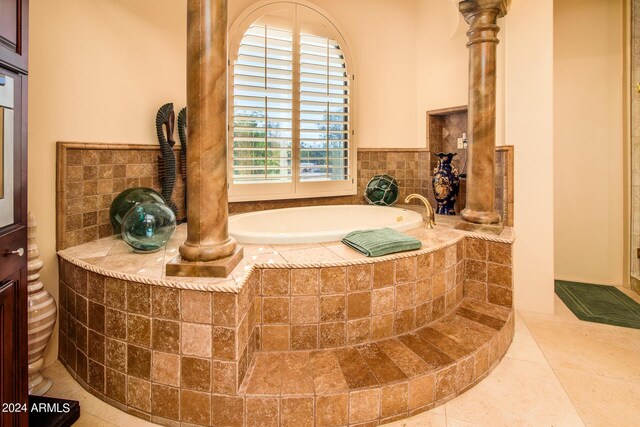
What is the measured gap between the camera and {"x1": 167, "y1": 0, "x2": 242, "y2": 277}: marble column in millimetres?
1488

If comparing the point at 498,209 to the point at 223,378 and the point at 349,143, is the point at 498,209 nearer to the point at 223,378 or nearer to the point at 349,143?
the point at 349,143

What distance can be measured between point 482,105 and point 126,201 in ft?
7.91

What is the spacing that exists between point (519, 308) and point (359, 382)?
187cm

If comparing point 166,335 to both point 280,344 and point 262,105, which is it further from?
point 262,105

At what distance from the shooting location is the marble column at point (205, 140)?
4.88ft

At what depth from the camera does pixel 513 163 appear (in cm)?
274

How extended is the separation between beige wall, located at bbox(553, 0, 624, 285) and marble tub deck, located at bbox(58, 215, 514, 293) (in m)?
1.63

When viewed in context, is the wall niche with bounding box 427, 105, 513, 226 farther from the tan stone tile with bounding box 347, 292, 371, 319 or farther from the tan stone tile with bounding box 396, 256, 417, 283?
the tan stone tile with bounding box 347, 292, 371, 319

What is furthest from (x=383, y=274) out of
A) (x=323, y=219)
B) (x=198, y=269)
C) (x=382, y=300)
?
(x=323, y=219)

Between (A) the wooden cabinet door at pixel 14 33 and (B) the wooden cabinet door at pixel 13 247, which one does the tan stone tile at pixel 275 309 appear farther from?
(A) the wooden cabinet door at pixel 14 33

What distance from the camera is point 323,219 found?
10.2ft

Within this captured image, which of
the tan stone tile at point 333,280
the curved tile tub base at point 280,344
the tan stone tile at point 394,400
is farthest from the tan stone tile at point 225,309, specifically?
the tan stone tile at point 394,400

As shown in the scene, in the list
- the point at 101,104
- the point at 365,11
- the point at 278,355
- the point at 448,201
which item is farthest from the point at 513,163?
the point at 101,104

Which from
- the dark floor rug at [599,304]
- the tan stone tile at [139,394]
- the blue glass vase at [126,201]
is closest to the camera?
the tan stone tile at [139,394]
